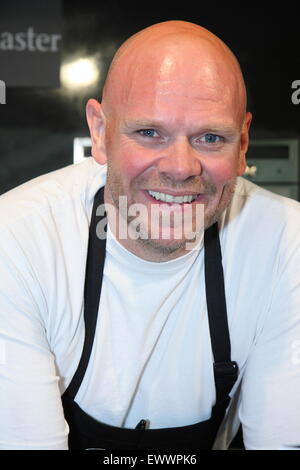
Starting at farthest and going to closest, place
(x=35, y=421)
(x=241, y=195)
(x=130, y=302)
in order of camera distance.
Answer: (x=241, y=195) → (x=130, y=302) → (x=35, y=421)

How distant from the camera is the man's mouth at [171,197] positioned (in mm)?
954

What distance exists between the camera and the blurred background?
73.7 inches

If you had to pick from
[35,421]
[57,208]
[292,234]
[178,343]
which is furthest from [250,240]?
[35,421]

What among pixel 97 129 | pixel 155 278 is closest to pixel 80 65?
pixel 97 129

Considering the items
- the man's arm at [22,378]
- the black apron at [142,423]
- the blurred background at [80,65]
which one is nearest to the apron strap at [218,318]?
the black apron at [142,423]

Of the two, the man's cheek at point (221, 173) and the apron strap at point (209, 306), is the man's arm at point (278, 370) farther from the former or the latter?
the man's cheek at point (221, 173)

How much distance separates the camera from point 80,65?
6.18 feet

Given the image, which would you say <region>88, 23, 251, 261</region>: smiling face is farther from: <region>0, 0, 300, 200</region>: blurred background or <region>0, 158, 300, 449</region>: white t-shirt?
<region>0, 0, 300, 200</region>: blurred background

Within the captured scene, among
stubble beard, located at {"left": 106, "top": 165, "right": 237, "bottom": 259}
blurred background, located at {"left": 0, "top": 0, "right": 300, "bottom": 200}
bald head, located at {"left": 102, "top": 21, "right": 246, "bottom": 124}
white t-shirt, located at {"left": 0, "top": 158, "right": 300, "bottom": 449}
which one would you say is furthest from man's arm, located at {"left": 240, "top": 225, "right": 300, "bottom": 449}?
blurred background, located at {"left": 0, "top": 0, "right": 300, "bottom": 200}

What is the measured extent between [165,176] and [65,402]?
363 mm

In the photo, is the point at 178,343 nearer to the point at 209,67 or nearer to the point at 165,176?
the point at 165,176

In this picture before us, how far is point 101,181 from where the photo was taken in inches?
42.4

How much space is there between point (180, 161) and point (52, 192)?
8.9 inches

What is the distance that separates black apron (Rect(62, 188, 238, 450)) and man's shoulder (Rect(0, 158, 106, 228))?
0.09 ft
